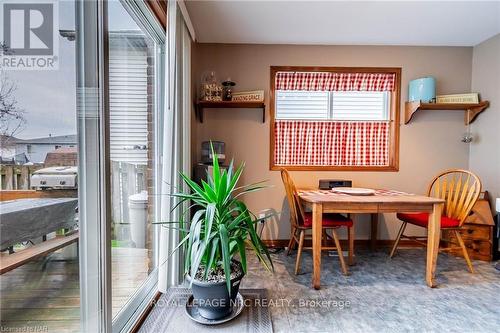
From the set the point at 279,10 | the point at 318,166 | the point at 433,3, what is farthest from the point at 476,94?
the point at 279,10

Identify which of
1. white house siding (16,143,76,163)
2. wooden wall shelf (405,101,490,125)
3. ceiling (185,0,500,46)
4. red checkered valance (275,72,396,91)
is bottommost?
white house siding (16,143,76,163)

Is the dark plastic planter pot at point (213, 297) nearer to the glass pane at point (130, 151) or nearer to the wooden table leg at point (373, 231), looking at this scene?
the glass pane at point (130, 151)

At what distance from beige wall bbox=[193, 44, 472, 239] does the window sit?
0.11 meters

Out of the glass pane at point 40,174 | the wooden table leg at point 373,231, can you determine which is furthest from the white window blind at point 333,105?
the glass pane at point 40,174

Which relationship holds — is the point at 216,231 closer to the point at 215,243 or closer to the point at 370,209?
the point at 215,243

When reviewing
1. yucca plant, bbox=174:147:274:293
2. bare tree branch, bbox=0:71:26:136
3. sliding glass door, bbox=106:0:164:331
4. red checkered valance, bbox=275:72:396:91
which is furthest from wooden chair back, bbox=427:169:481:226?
bare tree branch, bbox=0:71:26:136

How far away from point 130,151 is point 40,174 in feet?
2.44

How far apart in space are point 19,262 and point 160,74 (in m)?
1.54

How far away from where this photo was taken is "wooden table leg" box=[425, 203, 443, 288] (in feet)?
6.15

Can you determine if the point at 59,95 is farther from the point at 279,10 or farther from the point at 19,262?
the point at 279,10

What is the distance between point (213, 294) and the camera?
142cm

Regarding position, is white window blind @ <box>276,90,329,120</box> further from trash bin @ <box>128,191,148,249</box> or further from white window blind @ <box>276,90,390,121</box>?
trash bin @ <box>128,191,148,249</box>

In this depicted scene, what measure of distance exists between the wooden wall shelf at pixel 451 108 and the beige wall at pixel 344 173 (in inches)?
3.0

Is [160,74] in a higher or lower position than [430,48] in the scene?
lower
